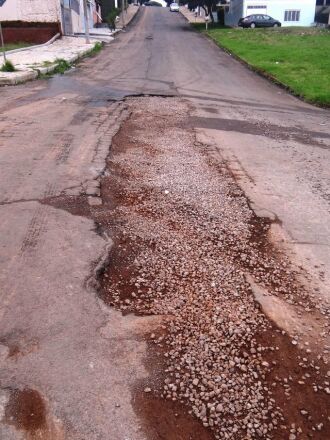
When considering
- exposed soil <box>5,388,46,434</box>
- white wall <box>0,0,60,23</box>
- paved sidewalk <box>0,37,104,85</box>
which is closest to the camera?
exposed soil <box>5,388,46,434</box>

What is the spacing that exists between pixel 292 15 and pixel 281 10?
55.3 inches

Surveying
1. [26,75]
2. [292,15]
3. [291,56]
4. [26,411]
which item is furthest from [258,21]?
[26,411]

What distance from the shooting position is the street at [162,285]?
2980mm

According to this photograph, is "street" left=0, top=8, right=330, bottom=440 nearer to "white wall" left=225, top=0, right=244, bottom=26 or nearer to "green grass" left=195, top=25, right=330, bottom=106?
"green grass" left=195, top=25, right=330, bottom=106

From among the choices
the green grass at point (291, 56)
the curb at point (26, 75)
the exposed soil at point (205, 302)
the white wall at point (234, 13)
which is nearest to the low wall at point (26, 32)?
the green grass at point (291, 56)

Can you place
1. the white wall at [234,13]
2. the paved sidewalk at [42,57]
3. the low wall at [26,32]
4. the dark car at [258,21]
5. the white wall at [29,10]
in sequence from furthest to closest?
the white wall at [234,13] < the dark car at [258,21] < the white wall at [29,10] < the low wall at [26,32] < the paved sidewalk at [42,57]

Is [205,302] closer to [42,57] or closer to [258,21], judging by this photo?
[42,57]

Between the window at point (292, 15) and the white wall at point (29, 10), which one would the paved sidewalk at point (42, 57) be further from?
the window at point (292, 15)

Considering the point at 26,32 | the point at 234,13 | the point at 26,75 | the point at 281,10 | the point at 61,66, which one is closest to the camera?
the point at 26,75

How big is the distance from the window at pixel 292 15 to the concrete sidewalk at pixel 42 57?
2529 cm

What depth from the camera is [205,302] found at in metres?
3.99

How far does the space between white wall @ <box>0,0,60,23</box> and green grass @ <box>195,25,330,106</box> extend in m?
11.0

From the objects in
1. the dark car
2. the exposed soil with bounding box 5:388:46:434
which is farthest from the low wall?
the exposed soil with bounding box 5:388:46:434

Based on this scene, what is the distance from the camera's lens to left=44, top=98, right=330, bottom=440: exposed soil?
116 inches
